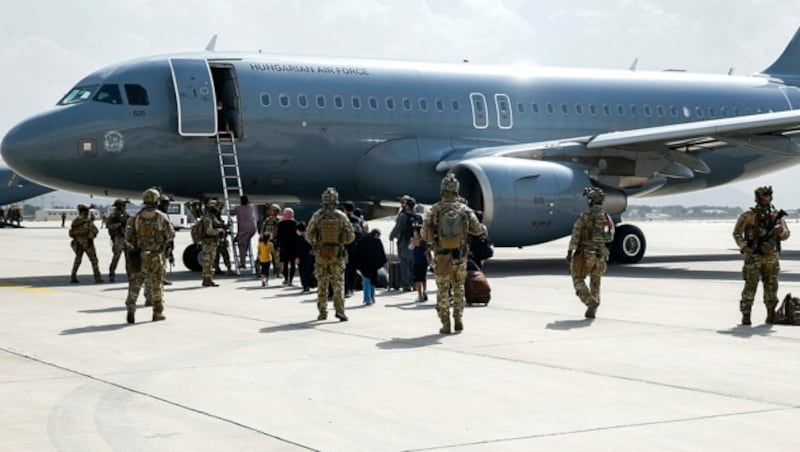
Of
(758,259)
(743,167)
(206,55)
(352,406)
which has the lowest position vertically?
(352,406)

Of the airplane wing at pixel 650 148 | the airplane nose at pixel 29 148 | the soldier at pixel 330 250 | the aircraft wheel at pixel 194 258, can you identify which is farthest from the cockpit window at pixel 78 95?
the soldier at pixel 330 250

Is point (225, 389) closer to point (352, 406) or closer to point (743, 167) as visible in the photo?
point (352, 406)

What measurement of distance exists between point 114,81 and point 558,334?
12.5 m

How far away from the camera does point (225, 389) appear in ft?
28.5

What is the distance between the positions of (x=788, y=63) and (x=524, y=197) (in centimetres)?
1295

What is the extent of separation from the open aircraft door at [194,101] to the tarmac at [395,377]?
5.66 meters

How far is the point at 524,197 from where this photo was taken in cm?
2191

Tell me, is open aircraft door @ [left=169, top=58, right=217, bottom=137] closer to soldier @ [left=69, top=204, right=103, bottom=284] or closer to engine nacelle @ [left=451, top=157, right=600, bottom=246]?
soldier @ [left=69, top=204, right=103, bottom=284]

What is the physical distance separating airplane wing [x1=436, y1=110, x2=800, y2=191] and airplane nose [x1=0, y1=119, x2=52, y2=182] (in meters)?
7.92

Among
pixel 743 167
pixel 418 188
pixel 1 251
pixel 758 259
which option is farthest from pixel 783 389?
pixel 1 251

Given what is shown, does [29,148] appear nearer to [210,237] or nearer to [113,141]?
[113,141]

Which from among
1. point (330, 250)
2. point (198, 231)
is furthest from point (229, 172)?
point (330, 250)

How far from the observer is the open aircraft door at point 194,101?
21.5m

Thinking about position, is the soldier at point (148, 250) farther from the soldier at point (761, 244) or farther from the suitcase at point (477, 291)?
the soldier at point (761, 244)
